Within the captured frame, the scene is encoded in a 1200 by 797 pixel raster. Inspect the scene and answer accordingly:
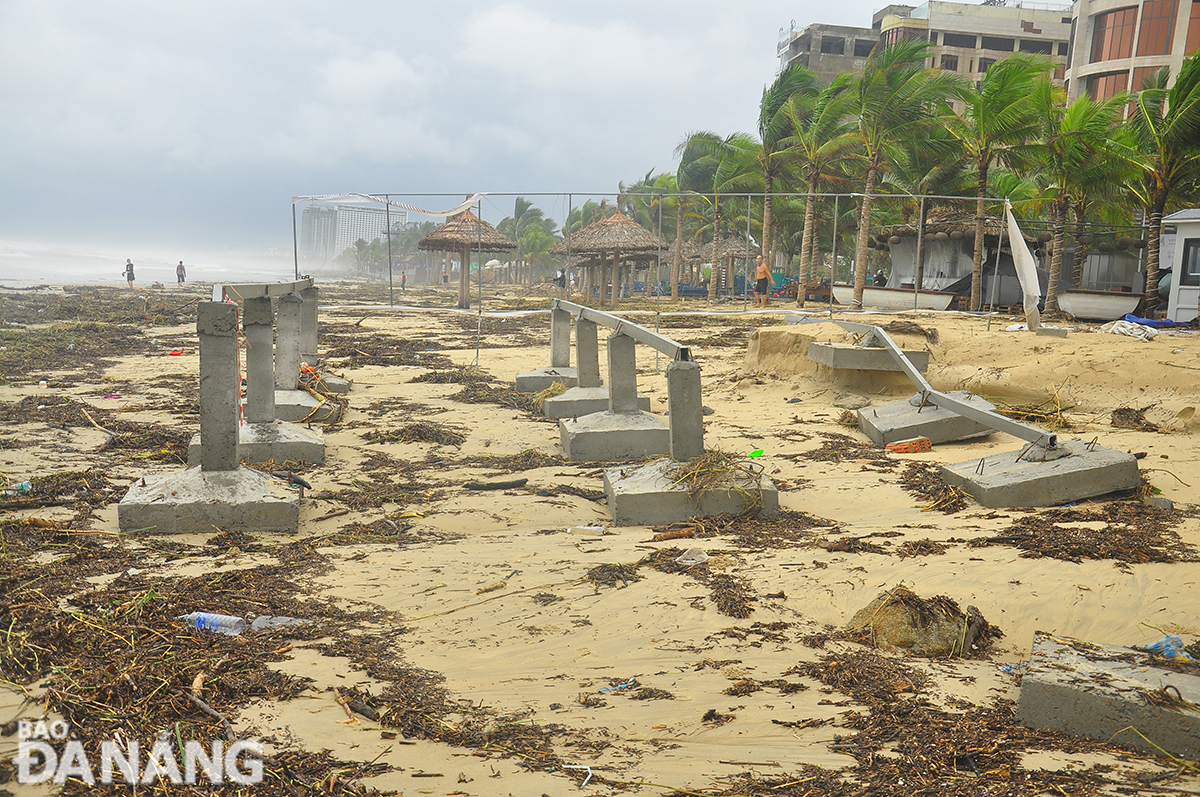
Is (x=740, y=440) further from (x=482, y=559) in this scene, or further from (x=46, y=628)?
(x=46, y=628)

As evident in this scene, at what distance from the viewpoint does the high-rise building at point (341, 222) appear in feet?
65.8

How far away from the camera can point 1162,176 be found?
805 inches

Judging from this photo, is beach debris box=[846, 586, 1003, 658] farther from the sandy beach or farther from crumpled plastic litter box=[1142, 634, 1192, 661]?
→ crumpled plastic litter box=[1142, 634, 1192, 661]

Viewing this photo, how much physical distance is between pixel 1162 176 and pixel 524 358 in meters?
16.4

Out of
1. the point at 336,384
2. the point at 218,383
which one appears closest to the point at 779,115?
the point at 336,384

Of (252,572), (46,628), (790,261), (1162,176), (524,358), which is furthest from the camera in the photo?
(790,261)

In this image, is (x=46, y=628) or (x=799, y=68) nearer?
(x=46, y=628)

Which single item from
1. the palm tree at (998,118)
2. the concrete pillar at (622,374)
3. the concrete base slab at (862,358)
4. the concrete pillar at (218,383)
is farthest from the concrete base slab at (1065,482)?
the palm tree at (998,118)

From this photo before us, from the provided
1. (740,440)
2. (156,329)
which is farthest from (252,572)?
(156,329)

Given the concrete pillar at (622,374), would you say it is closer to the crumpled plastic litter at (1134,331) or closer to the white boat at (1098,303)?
the crumpled plastic litter at (1134,331)

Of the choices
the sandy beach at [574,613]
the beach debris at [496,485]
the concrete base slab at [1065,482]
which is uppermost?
the concrete base slab at [1065,482]

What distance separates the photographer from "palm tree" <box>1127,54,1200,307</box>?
60.1ft

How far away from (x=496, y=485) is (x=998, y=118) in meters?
21.3

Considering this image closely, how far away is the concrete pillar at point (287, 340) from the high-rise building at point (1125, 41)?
159 ft
